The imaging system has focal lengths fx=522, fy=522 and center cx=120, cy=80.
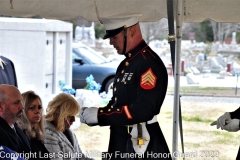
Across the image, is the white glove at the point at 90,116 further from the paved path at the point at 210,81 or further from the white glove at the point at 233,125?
the paved path at the point at 210,81

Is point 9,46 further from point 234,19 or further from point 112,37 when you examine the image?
point 112,37

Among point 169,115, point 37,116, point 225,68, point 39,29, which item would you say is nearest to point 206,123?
point 169,115

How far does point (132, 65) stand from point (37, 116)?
0.83 m

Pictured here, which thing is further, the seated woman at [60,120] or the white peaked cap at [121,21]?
the seated woman at [60,120]

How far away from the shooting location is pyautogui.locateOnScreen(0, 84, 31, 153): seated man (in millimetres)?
2822

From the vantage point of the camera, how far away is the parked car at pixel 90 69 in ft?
39.9

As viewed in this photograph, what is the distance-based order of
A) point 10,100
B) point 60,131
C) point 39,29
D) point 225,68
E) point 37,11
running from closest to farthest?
point 10,100 → point 60,131 → point 37,11 → point 39,29 → point 225,68

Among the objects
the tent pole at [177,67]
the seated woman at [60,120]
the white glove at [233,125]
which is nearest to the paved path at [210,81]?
the tent pole at [177,67]

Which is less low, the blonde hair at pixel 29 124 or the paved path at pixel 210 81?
the blonde hair at pixel 29 124

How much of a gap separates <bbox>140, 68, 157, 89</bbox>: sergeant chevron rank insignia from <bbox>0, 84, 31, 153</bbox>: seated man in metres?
0.73

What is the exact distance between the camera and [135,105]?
116 inches

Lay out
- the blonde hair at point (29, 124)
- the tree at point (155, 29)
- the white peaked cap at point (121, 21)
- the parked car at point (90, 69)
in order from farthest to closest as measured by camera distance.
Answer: the tree at point (155, 29) → the parked car at point (90, 69) → the blonde hair at point (29, 124) → the white peaked cap at point (121, 21)

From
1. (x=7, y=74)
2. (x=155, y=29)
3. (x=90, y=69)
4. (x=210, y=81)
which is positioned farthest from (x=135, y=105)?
(x=155, y=29)

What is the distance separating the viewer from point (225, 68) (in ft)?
59.5
